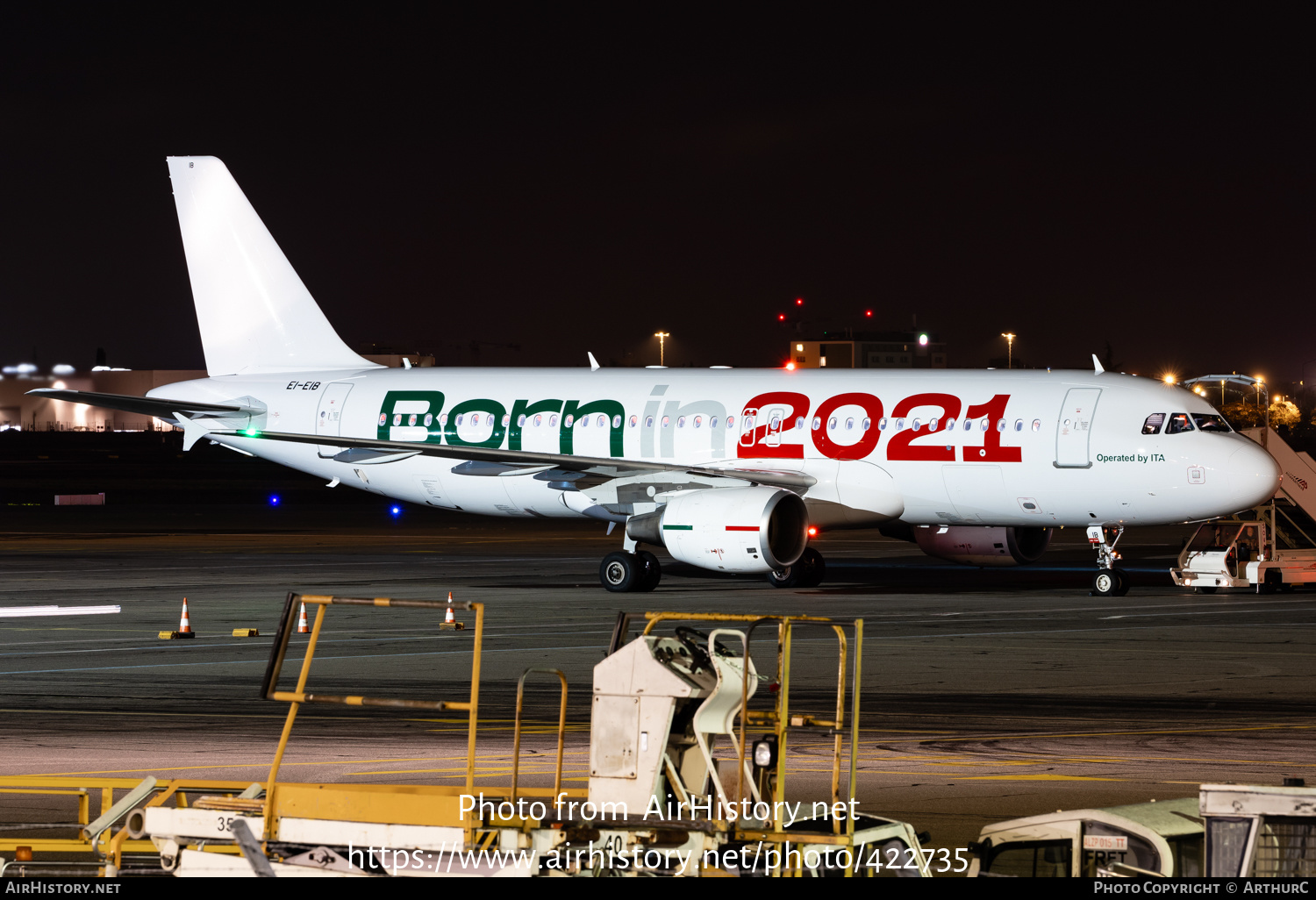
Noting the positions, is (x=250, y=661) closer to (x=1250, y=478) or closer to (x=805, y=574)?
(x=805, y=574)

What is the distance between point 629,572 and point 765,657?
31.3ft

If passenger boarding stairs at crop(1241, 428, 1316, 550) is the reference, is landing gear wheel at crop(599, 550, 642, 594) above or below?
below

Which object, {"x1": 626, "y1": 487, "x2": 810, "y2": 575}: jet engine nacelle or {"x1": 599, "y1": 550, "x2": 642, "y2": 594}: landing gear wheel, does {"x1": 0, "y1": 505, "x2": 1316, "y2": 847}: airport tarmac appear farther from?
{"x1": 626, "y1": 487, "x2": 810, "y2": 575}: jet engine nacelle

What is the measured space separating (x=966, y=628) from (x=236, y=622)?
35.7 feet

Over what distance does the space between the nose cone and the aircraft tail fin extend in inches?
738

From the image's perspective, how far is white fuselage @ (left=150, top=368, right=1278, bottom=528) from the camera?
97.0ft

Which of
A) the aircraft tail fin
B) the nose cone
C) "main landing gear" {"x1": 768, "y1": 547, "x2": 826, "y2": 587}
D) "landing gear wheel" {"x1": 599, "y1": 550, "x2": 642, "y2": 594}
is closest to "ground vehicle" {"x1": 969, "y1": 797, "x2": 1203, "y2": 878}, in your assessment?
the nose cone

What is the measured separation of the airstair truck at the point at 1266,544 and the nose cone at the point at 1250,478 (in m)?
2.62

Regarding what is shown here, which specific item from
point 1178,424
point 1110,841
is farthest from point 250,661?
point 1178,424

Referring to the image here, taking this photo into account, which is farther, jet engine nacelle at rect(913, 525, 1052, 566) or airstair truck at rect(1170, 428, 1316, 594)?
jet engine nacelle at rect(913, 525, 1052, 566)

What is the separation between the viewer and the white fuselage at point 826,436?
29.6m

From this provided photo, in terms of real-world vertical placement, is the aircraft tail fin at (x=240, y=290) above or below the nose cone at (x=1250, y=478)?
above

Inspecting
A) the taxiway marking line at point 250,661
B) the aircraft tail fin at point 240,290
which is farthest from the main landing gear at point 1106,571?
the aircraft tail fin at point 240,290

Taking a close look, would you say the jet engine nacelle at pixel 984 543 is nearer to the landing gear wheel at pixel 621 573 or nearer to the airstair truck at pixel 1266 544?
the airstair truck at pixel 1266 544
